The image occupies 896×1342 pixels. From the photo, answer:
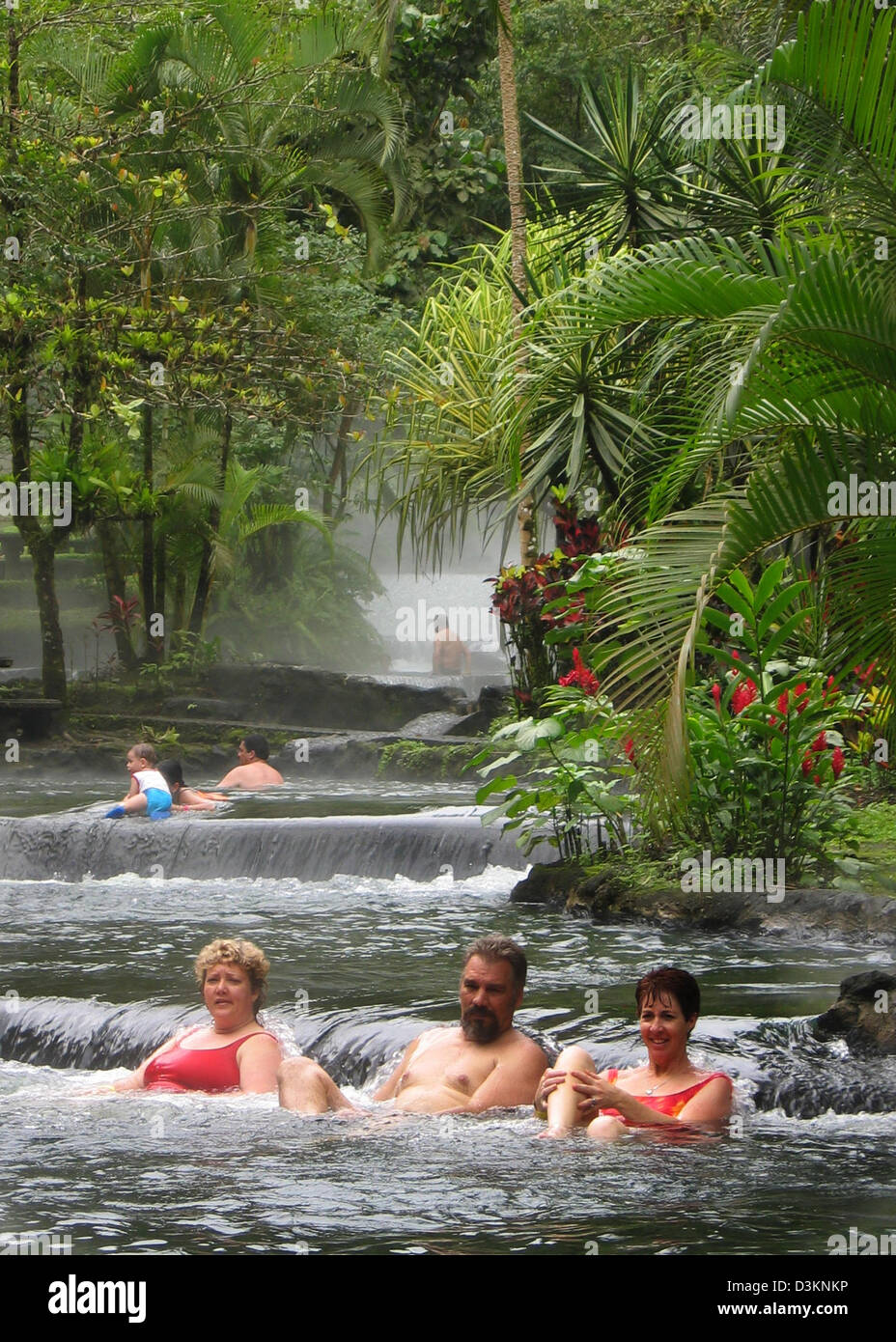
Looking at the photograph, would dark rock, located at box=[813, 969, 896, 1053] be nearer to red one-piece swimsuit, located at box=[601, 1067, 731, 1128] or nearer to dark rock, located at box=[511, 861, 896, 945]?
red one-piece swimsuit, located at box=[601, 1067, 731, 1128]

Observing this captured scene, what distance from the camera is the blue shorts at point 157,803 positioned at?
1273 cm

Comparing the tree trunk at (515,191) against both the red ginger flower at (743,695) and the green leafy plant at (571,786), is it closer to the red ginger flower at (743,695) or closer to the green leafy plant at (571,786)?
the green leafy plant at (571,786)

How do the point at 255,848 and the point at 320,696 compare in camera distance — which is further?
the point at 320,696

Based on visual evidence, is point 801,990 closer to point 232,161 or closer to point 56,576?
point 232,161

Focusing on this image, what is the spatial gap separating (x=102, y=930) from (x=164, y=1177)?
4626mm

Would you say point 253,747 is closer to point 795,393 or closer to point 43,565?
point 43,565

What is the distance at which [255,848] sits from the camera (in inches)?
478

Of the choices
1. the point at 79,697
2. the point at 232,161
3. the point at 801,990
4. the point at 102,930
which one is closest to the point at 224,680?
the point at 79,697

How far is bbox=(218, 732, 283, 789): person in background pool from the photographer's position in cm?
1532

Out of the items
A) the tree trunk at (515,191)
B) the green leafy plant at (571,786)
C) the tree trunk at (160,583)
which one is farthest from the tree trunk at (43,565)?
the green leafy plant at (571,786)

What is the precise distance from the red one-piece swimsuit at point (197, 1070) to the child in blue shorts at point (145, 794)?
644 centimetres

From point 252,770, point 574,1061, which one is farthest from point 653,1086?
point 252,770

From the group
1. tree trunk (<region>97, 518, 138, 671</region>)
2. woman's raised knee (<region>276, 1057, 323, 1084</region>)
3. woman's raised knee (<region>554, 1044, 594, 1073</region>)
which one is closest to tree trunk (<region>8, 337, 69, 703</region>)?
tree trunk (<region>97, 518, 138, 671</region>)

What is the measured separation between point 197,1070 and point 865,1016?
249 centimetres
